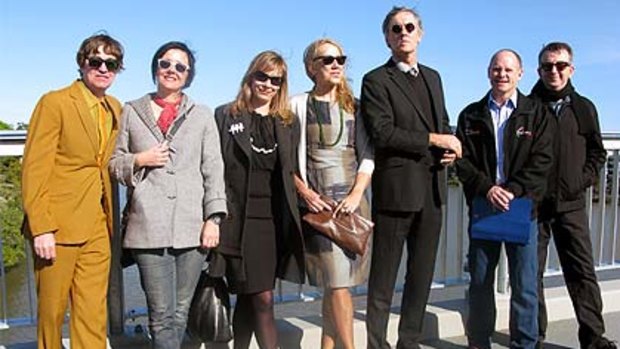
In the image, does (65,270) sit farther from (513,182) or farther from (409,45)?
(513,182)

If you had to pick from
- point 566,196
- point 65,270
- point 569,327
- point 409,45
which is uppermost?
point 409,45

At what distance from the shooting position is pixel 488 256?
373cm

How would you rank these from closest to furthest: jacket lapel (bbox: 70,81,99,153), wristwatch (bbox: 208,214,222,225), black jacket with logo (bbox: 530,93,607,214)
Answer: jacket lapel (bbox: 70,81,99,153) → wristwatch (bbox: 208,214,222,225) → black jacket with logo (bbox: 530,93,607,214)

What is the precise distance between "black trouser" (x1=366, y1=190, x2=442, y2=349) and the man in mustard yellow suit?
4.71ft

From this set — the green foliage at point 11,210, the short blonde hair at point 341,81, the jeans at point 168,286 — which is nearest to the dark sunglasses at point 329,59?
the short blonde hair at point 341,81

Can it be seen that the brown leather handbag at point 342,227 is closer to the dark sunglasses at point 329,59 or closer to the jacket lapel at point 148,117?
the dark sunglasses at point 329,59

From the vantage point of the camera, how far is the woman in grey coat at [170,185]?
2.98 meters

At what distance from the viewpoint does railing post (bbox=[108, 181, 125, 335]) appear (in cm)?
345

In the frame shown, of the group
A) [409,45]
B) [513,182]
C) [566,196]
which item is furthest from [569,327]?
[409,45]

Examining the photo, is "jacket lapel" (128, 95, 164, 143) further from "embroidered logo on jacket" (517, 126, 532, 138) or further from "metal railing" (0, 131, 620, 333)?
"embroidered logo on jacket" (517, 126, 532, 138)

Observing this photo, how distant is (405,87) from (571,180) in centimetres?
113

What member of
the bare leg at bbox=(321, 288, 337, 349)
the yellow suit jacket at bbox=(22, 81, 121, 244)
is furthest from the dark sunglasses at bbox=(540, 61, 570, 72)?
the yellow suit jacket at bbox=(22, 81, 121, 244)

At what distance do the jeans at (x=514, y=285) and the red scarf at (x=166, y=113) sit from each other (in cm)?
181

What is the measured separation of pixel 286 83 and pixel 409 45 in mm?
726
